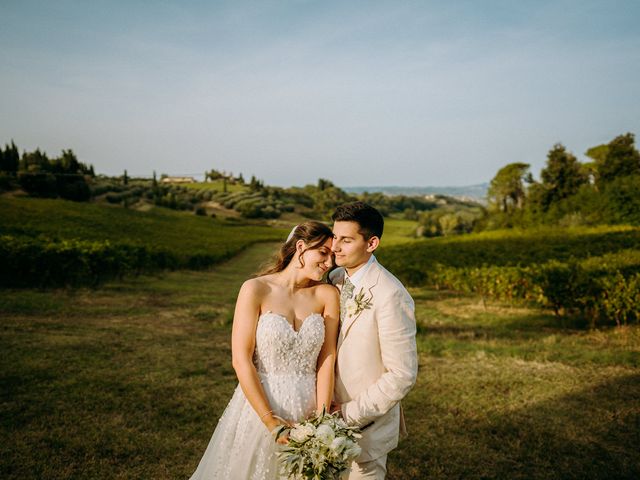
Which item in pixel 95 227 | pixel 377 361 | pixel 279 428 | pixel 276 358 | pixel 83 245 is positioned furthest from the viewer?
pixel 95 227

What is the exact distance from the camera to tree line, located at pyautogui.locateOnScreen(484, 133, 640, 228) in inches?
1474

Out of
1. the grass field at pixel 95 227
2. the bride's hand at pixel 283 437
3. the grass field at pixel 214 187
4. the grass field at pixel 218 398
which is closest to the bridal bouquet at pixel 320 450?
the bride's hand at pixel 283 437

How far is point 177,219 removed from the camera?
50.2m

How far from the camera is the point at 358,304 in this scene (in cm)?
263

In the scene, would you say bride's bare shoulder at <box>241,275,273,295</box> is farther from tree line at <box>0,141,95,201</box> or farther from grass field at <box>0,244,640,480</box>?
tree line at <box>0,141,95,201</box>

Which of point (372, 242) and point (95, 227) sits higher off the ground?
point (372, 242)

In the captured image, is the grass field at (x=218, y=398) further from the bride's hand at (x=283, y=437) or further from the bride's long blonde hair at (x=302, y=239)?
the bride's long blonde hair at (x=302, y=239)

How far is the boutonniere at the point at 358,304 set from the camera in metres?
2.60

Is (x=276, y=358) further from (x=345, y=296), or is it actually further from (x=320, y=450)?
(x=320, y=450)

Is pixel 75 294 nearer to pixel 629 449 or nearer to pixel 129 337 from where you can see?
pixel 129 337

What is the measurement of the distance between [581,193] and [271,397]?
167 feet

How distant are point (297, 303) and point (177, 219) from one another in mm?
50081

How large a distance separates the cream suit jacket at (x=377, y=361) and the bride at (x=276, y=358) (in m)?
0.17

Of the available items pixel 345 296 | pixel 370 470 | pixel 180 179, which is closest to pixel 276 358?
pixel 345 296
